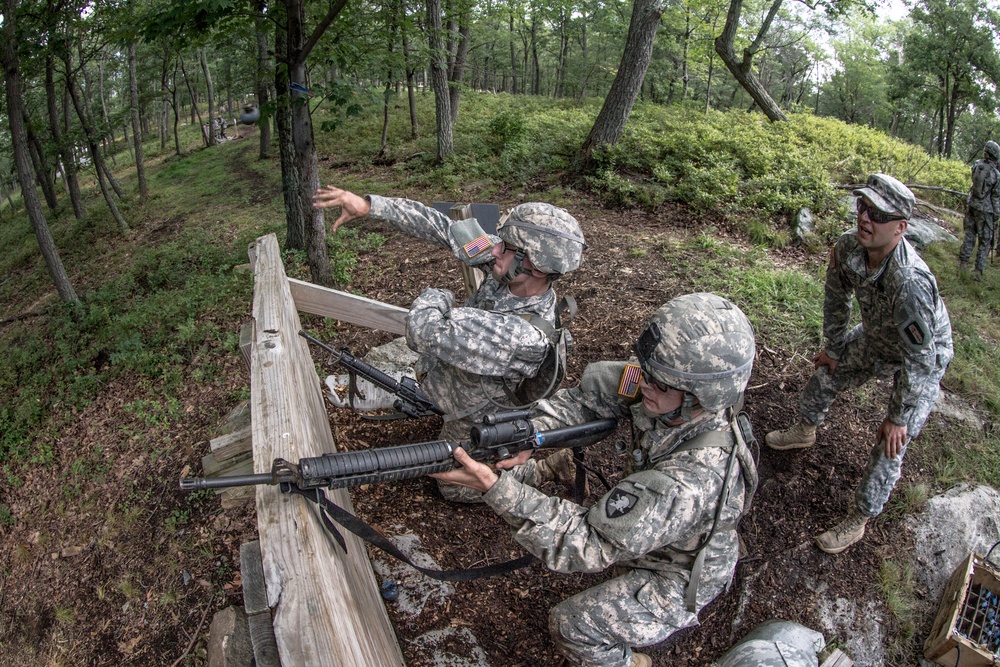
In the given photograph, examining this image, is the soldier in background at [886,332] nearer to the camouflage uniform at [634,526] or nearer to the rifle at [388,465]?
the camouflage uniform at [634,526]

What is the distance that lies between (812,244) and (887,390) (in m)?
3.25

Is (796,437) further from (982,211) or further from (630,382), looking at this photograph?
(982,211)

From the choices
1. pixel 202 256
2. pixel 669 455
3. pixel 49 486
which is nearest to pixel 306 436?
pixel 669 455

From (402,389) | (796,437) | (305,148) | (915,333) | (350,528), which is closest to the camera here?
(350,528)

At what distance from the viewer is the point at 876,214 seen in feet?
11.9

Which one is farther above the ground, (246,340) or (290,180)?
(290,180)

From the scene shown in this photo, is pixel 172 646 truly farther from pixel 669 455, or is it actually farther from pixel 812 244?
pixel 812 244

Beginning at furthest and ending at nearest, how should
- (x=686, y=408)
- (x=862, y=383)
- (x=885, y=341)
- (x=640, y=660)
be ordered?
(x=862, y=383) → (x=885, y=341) → (x=640, y=660) → (x=686, y=408)

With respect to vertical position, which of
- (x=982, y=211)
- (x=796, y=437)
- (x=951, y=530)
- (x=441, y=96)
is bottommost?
(x=951, y=530)

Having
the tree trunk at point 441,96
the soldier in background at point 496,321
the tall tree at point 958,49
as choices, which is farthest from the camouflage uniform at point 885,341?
the tall tree at point 958,49

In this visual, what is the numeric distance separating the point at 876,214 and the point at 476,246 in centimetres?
255

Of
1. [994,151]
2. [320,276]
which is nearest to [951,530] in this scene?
[320,276]

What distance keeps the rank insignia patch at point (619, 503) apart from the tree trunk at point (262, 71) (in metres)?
5.22

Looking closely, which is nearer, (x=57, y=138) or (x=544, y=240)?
(x=544, y=240)
